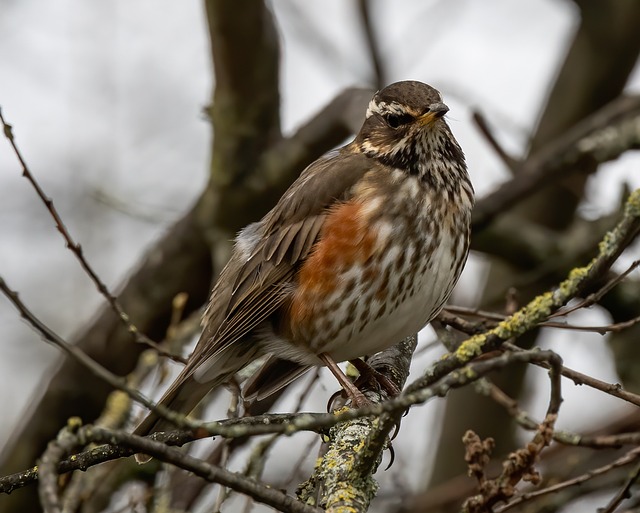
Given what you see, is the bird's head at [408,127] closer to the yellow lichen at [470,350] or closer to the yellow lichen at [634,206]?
the yellow lichen at [634,206]

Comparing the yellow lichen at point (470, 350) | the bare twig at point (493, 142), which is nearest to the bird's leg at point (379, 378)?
the yellow lichen at point (470, 350)

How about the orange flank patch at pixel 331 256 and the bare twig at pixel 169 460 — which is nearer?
the bare twig at pixel 169 460

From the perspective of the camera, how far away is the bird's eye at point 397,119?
4961mm

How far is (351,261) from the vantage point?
4.63 metres

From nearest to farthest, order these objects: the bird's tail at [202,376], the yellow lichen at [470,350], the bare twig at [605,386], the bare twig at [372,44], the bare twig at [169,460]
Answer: the bare twig at [169,460] → the yellow lichen at [470,350] → the bare twig at [605,386] → the bird's tail at [202,376] → the bare twig at [372,44]

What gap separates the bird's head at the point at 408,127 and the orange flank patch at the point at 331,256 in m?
0.42

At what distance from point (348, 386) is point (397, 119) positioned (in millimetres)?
1383

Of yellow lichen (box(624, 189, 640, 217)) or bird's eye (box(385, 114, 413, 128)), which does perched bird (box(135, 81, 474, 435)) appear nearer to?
bird's eye (box(385, 114, 413, 128))

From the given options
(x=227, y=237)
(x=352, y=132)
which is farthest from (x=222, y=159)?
(x=352, y=132)

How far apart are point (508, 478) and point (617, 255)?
86cm

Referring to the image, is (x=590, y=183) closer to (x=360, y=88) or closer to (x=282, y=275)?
(x=360, y=88)

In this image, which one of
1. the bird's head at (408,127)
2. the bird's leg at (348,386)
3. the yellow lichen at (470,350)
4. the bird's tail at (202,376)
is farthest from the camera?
the bird's head at (408,127)

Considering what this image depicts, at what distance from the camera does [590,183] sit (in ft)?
25.2

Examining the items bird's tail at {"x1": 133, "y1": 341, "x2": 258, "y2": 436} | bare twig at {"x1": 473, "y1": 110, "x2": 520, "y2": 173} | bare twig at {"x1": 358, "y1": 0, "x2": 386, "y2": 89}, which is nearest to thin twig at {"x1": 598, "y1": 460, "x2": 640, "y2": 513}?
bird's tail at {"x1": 133, "y1": 341, "x2": 258, "y2": 436}
